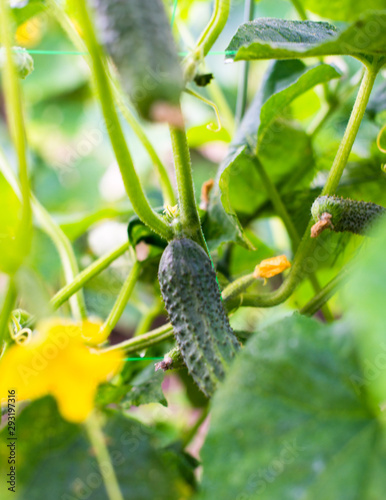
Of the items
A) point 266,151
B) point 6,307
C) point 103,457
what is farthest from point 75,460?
point 266,151

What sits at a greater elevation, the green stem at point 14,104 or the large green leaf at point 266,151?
the green stem at point 14,104

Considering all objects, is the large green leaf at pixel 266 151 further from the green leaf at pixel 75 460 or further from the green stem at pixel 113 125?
the green leaf at pixel 75 460

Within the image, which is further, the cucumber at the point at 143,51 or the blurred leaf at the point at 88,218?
the blurred leaf at the point at 88,218

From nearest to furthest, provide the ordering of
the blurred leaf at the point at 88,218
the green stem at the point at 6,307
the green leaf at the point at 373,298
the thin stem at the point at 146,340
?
the green leaf at the point at 373,298 → the green stem at the point at 6,307 → the thin stem at the point at 146,340 → the blurred leaf at the point at 88,218

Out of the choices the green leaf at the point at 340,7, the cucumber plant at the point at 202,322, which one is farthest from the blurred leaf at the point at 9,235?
the green leaf at the point at 340,7

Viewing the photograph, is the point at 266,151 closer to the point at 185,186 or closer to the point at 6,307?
the point at 185,186

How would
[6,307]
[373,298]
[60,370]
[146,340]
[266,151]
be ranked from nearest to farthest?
[373,298], [60,370], [6,307], [146,340], [266,151]

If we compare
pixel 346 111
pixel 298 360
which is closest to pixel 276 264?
pixel 298 360
